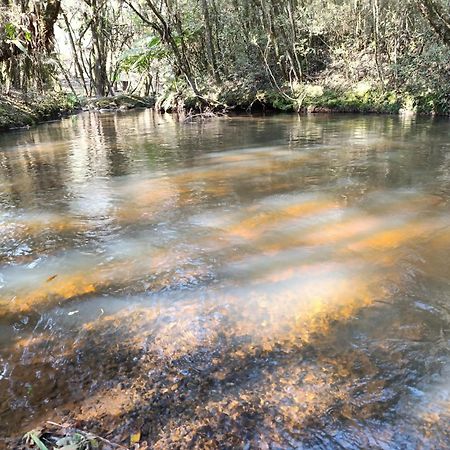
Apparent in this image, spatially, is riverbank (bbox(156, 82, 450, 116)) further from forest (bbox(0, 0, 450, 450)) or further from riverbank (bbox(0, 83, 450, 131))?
forest (bbox(0, 0, 450, 450))

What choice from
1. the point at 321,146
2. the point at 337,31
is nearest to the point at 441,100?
the point at 337,31

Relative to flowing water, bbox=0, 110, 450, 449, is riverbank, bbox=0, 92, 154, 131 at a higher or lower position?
higher

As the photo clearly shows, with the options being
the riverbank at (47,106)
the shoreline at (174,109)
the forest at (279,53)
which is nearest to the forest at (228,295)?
the forest at (279,53)

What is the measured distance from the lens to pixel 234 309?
288 cm

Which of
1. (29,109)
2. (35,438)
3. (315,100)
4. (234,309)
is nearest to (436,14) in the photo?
(315,100)

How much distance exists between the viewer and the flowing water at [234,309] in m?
2.00

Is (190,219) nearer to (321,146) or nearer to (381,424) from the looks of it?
(381,424)

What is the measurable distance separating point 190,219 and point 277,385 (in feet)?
8.91

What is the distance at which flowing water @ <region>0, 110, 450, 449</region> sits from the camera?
2.00m

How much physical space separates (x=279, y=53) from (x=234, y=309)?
16.8m

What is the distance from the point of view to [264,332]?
261 cm

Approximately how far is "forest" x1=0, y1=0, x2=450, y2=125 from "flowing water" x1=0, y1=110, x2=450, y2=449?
31.2ft

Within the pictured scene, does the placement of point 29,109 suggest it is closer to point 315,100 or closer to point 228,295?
point 315,100

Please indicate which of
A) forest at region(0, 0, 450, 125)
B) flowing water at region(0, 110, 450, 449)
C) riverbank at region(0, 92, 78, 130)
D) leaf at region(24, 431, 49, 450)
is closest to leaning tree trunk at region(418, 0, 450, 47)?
forest at region(0, 0, 450, 125)
